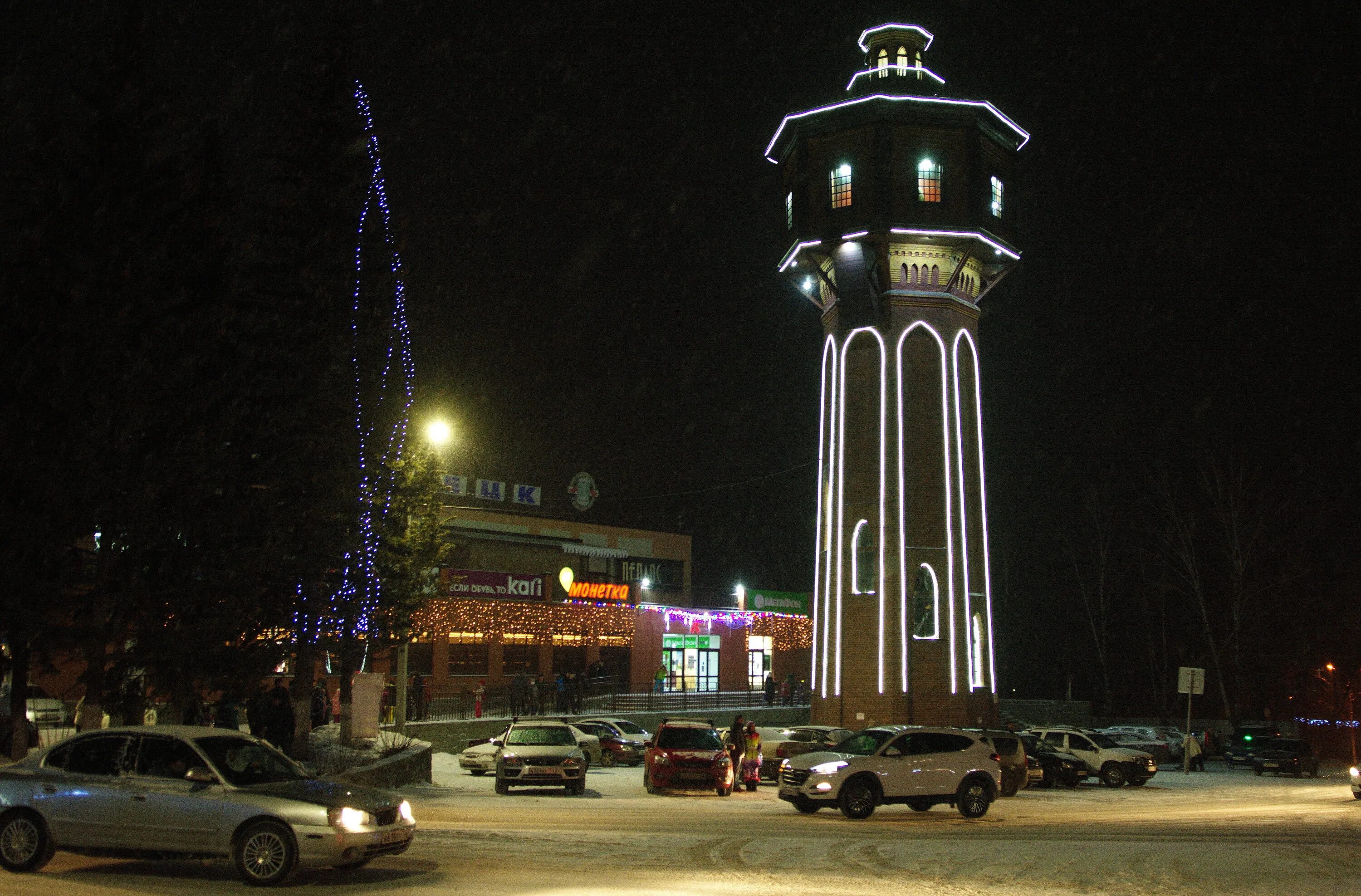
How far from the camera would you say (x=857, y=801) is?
63.2 ft

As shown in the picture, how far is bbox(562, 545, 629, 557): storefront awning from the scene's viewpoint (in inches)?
2427

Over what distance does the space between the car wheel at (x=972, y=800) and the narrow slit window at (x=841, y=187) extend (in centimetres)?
2891

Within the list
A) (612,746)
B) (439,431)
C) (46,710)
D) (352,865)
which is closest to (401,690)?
(439,431)

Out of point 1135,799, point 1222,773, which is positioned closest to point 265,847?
point 1135,799

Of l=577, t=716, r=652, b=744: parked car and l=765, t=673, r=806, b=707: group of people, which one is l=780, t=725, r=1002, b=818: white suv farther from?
l=765, t=673, r=806, b=707: group of people

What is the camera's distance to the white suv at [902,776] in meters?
19.3

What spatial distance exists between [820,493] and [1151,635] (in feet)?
95.7

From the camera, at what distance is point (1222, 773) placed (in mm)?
38562

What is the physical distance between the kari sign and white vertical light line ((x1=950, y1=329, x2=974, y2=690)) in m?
18.1

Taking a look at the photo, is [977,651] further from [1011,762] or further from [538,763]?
[538,763]

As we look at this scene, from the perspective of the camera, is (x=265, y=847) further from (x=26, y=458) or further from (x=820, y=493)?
Result: (x=820, y=493)

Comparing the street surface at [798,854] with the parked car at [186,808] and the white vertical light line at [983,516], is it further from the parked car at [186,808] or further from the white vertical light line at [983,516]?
the white vertical light line at [983,516]

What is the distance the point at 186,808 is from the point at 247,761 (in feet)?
2.57

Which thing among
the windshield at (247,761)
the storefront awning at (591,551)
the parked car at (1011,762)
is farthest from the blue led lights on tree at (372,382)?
the storefront awning at (591,551)
